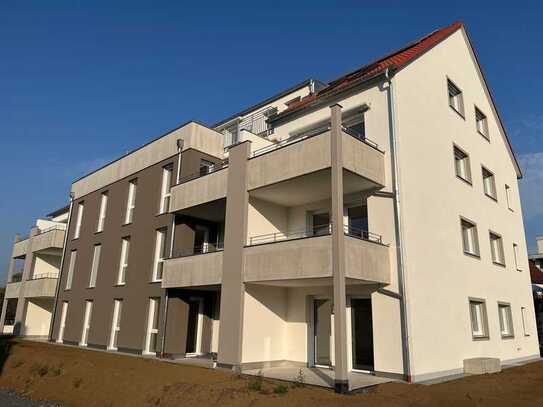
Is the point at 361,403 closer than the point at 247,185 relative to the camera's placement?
Yes

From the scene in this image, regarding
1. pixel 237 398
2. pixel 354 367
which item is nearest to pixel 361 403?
pixel 237 398

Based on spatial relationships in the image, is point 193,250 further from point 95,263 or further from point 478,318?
point 478,318

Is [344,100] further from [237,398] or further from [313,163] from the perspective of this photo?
[237,398]

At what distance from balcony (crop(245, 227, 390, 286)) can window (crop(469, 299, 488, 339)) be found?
496cm

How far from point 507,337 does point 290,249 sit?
10.3 metres

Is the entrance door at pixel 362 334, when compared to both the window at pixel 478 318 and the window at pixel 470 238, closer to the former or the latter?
the window at pixel 478 318

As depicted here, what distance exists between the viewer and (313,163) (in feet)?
37.4

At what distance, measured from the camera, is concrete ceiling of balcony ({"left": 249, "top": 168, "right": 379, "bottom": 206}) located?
38.6 ft

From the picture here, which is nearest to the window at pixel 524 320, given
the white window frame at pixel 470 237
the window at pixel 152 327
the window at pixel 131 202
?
the white window frame at pixel 470 237

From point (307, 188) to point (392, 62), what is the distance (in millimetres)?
5053

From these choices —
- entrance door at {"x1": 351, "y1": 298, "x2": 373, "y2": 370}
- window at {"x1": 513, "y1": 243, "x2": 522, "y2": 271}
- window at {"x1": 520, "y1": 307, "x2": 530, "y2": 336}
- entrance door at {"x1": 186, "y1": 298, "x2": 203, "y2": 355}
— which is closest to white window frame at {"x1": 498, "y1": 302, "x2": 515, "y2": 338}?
window at {"x1": 520, "y1": 307, "x2": 530, "y2": 336}

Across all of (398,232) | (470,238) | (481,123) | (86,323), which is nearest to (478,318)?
(470,238)

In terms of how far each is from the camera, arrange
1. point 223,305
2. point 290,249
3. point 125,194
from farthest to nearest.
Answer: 1. point 125,194
2. point 223,305
3. point 290,249

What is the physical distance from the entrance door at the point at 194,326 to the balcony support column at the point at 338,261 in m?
7.69
